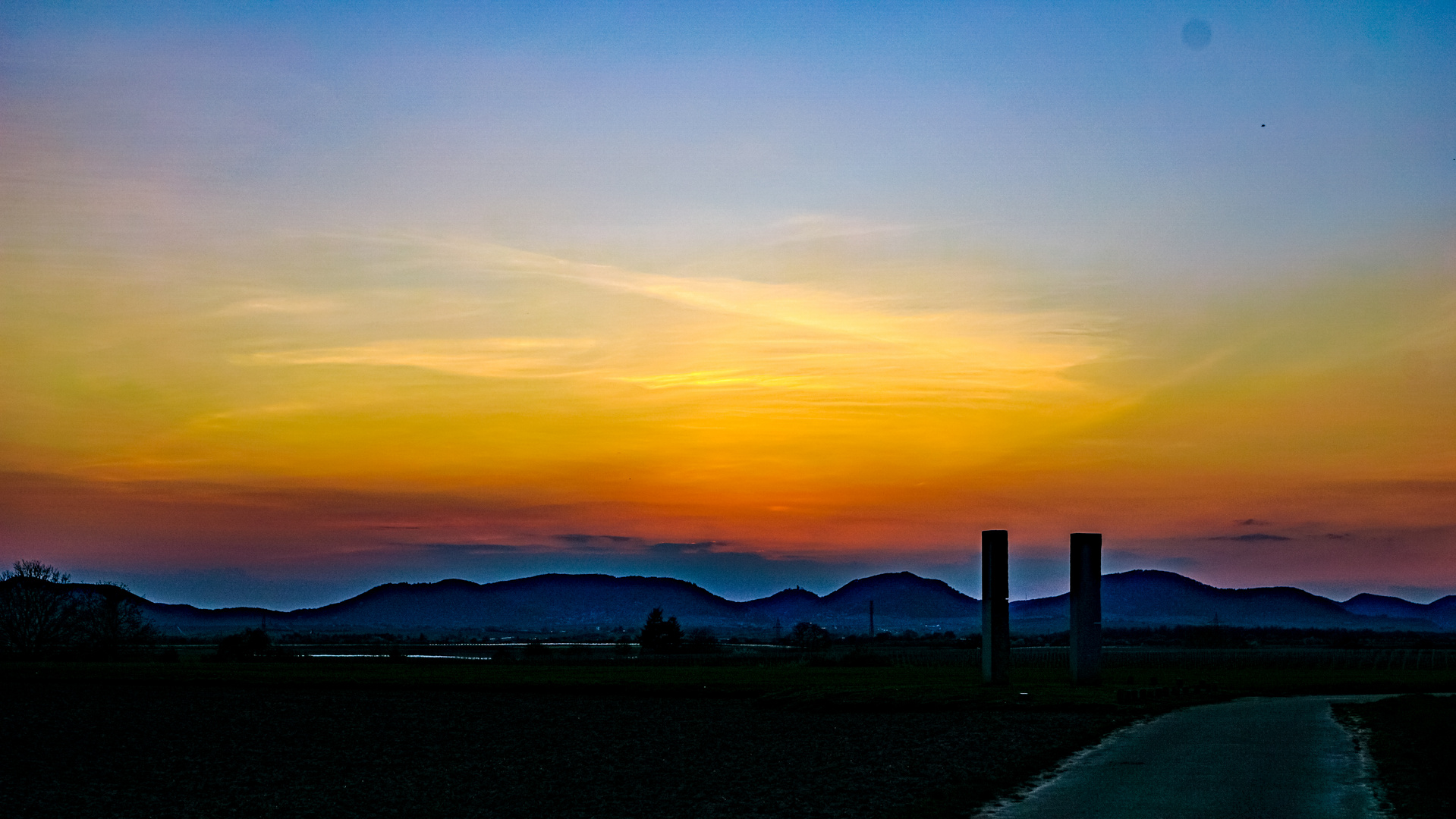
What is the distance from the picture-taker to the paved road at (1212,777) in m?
20.0

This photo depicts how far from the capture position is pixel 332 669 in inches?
3467

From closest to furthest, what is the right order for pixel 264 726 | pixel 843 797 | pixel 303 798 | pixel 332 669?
pixel 843 797 < pixel 303 798 < pixel 264 726 < pixel 332 669

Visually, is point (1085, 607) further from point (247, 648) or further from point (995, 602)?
point (247, 648)

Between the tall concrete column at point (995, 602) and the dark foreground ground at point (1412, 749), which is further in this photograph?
the tall concrete column at point (995, 602)

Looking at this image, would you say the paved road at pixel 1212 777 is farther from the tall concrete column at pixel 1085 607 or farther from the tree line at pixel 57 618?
the tree line at pixel 57 618

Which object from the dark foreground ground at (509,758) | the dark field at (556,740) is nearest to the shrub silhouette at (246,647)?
the dark field at (556,740)

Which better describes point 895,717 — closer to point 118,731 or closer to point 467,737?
point 467,737

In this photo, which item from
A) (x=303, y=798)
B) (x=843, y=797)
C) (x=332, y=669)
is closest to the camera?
(x=843, y=797)

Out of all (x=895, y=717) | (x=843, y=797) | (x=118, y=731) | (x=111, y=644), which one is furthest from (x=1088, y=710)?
(x=111, y=644)

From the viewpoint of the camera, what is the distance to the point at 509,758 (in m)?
32.9

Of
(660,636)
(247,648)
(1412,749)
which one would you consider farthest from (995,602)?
(247,648)

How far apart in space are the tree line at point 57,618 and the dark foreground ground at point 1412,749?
117 m

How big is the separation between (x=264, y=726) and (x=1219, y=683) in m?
42.8

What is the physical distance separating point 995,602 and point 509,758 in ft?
93.1
